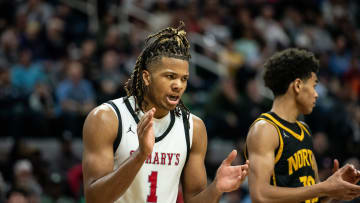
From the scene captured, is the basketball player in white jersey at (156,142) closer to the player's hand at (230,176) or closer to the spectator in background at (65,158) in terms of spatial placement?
the player's hand at (230,176)

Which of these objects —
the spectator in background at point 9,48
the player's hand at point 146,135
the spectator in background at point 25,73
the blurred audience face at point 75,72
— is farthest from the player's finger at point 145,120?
the spectator in background at point 9,48

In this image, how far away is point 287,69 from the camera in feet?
16.3

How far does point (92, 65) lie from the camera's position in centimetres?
1077

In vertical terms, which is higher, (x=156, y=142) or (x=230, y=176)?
(x=156, y=142)

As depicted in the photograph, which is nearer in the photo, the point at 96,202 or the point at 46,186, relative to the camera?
the point at 96,202

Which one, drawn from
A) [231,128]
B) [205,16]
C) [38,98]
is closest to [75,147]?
[38,98]

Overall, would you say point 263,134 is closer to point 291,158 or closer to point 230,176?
point 291,158

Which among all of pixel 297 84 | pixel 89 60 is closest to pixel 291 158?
pixel 297 84

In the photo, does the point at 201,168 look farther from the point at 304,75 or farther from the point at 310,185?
the point at 304,75

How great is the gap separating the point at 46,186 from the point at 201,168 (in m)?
4.75

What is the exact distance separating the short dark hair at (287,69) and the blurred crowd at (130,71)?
3.73m

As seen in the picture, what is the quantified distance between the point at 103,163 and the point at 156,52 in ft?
2.86

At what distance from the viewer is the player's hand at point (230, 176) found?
3863mm

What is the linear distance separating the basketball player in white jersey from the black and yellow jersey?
2.29ft
